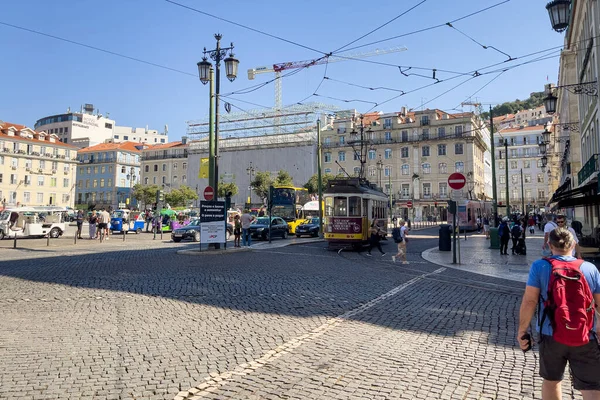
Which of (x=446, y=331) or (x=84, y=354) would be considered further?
(x=446, y=331)

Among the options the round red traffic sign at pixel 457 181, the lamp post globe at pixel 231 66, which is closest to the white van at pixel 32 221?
the lamp post globe at pixel 231 66

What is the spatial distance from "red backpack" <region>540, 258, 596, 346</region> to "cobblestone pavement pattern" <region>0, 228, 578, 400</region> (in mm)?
1293

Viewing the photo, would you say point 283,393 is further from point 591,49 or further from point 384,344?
point 591,49

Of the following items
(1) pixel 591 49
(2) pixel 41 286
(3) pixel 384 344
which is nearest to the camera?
(3) pixel 384 344

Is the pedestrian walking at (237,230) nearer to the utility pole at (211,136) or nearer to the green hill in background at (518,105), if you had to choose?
the utility pole at (211,136)

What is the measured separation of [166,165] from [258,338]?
9840cm

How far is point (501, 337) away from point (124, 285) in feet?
25.2

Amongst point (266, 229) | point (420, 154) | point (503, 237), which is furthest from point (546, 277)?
point (420, 154)

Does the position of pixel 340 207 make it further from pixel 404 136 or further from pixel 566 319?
pixel 404 136

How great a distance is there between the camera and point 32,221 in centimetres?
2905

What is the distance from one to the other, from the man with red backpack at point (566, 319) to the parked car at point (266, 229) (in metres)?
24.7

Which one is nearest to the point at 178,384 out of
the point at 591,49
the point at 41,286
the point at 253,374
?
the point at 253,374

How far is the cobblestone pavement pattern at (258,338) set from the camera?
14.2 ft

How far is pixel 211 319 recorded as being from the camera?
22.8ft
